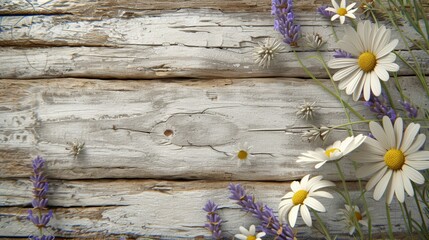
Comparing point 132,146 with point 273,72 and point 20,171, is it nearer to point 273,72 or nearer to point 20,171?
point 20,171

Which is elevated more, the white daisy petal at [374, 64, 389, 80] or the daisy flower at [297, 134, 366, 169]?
the white daisy petal at [374, 64, 389, 80]

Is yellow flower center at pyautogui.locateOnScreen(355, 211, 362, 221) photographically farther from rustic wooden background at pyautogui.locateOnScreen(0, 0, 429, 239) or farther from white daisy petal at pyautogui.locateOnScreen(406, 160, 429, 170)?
white daisy petal at pyautogui.locateOnScreen(406, 160, 429, 170)

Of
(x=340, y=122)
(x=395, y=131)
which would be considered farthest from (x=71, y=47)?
(x=395, y=131)

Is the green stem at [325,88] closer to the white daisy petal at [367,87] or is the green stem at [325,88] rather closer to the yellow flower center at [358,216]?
the white daisy petal at [367,87]

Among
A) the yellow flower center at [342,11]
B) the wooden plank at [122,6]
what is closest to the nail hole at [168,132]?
the wooden plank at [122,6]

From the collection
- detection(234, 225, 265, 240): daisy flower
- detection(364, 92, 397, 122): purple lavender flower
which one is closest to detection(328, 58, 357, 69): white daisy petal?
detection(364, 92, 397, 122): purple lavender flower

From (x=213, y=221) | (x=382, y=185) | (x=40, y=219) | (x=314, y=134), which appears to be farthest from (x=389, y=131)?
(x=40, y=219)
